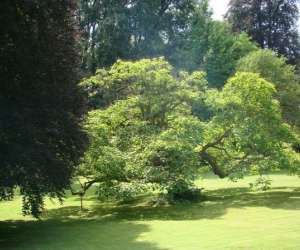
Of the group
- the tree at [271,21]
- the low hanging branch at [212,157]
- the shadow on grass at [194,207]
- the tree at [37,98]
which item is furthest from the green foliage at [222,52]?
the tree at [37,98]

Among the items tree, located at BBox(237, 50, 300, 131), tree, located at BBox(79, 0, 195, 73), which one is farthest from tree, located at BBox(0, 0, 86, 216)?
tree, located at BBox(79, 0, 195, 73)

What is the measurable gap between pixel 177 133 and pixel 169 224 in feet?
18.3

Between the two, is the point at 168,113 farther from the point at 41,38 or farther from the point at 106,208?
the point at 41,38

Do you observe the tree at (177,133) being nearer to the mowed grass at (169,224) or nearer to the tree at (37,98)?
the mowed grass at (169,224)

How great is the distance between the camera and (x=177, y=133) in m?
19.6

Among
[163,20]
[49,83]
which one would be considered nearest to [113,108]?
[49,83]

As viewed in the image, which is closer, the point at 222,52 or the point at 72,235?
the point at 72,235

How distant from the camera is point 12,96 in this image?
44.8ft

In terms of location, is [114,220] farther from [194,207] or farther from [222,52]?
[222,52]

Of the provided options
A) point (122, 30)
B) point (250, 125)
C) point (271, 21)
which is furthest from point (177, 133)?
point (271, 21)

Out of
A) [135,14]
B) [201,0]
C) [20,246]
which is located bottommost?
[20,246]

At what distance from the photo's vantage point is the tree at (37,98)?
43.9 feet

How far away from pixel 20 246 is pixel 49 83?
183 inches

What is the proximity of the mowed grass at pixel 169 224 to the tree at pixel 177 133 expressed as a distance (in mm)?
1248
